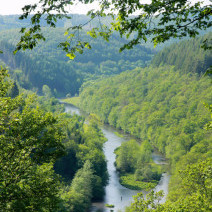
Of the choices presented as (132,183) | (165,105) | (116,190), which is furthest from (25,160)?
Answer: (165,105)

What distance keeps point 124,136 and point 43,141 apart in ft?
257

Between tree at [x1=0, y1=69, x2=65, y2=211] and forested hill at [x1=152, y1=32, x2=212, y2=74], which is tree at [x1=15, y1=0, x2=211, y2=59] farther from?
forested hill at [x1=152, y1=32, x2=212, y2=74]

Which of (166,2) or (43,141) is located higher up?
(166,2)

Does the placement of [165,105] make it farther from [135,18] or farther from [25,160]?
[135,18]

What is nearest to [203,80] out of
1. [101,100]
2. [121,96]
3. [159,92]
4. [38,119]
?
[159,92]

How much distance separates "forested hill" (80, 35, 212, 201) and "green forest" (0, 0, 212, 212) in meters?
0.33

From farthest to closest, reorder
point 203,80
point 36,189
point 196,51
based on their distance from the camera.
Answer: point 196,51, point 203,80, point 36,189

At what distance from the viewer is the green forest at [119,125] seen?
8125 mm

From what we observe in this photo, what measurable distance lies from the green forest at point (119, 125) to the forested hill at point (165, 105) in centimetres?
33

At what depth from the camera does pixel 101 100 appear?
123 metres

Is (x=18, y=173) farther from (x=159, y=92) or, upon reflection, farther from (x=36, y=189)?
(x=159, y=92)

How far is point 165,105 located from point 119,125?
16078 mm

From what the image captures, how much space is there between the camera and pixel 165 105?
3772 inches

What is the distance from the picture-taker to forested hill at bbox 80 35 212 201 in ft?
222
